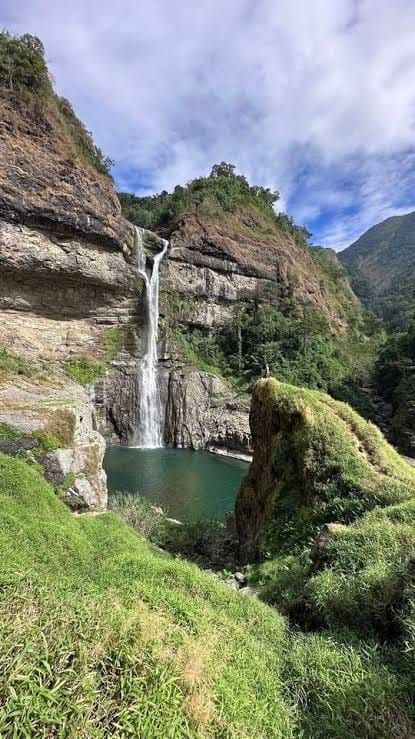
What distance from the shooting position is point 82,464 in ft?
41.5

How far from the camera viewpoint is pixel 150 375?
1310 inches

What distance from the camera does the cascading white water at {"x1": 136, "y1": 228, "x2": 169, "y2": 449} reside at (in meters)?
31.2

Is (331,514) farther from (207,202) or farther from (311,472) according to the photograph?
(207,202)

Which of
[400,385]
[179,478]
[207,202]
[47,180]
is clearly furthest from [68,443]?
[207,202]

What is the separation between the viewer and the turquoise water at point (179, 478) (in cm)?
1794

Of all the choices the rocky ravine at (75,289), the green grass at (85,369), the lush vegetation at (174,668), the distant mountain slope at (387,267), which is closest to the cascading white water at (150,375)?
the rocky ravine at (75,289)

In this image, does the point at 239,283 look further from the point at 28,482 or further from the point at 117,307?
the point at 28,482

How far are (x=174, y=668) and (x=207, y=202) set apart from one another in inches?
1904

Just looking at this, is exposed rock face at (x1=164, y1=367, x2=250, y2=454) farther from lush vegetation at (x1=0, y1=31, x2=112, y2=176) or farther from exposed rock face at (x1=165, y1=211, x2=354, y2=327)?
lush vegetation at (x1=0, y1=31, x2=112, y2=176)

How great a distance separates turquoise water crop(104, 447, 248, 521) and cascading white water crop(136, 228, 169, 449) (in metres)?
1.96

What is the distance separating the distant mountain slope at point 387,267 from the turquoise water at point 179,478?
47.8m

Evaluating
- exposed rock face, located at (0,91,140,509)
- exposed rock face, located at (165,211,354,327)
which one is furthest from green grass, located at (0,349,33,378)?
exposed rock face, located at (165,211,354,327)

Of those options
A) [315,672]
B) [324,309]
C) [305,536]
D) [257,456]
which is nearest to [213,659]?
[315,672]

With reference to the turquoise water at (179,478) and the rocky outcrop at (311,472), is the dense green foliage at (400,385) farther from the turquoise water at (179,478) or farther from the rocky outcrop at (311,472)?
the rocky outcrop at (311,472)
